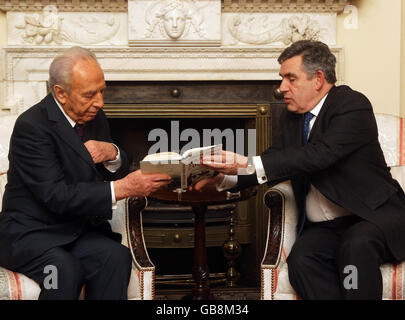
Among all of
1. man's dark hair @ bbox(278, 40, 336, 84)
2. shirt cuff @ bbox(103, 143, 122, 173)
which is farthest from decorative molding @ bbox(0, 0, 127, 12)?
man's dark hair @ bbox(278, 40, 336, 84)

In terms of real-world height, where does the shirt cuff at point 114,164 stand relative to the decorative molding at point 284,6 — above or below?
below

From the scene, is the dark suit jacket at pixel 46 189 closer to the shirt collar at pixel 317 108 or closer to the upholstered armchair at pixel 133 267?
the upholstered armchair at pixel 133 267

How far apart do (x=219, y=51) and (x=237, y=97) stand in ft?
1.05

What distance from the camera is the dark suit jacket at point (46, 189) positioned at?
202 centimetres

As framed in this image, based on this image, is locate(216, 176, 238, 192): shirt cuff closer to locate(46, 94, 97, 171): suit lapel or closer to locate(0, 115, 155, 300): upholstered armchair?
locate(0, 115, 155, 300): upholstered armchair

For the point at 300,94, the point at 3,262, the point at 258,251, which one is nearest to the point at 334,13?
the point at 300,94

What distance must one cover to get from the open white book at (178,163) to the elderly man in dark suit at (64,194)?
5 cm

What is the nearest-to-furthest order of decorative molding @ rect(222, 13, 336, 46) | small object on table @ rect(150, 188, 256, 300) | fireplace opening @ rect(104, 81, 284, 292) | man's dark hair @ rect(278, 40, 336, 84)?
man's dark hair @ rect(278, 40, 336, 84)
small object on table @ rect(150, 188, 256, 300)
decorative molding @ rect(222, 13, 336, 46)
fireplace opening @ rect(104, 81, 284, 292)

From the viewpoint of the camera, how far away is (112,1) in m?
3.38

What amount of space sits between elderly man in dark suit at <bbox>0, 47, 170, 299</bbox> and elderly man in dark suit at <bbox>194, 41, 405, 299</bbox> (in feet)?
1.50

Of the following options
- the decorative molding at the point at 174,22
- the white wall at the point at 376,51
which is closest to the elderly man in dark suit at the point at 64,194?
the decorative molding at the point at 174,22

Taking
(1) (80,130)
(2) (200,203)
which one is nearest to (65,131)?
(1) (80,130)

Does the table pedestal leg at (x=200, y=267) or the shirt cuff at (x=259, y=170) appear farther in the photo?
the table pedestal leg at (x=200, y=267)

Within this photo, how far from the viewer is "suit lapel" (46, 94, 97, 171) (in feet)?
6.93
